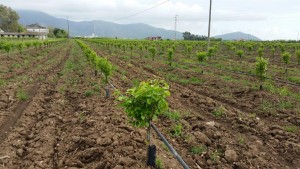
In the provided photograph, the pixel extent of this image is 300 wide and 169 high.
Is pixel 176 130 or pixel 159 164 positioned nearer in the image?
pixel 159 164

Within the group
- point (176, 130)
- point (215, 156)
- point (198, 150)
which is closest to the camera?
point (215, 156)

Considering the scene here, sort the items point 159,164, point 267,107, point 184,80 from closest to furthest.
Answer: point 159,164
point 267,107
point 184,80

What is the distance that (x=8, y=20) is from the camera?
11625 cm

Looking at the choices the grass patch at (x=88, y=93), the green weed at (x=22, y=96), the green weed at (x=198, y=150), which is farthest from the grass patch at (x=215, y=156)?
the green weed at (x=22, y=96)

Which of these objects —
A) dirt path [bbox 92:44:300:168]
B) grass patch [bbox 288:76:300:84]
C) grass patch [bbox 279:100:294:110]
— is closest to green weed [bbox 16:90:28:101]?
dirt path [bbox 92:44:300:168]

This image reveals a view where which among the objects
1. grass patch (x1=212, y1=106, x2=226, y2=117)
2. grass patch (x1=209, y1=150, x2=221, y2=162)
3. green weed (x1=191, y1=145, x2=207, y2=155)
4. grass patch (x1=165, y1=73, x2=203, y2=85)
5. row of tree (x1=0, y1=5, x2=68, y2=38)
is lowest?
grass patch (x1=209, y1=150, x2=221, y2=162)

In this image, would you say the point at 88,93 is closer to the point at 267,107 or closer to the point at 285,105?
the point at 267,107

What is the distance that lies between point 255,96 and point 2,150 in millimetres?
9566

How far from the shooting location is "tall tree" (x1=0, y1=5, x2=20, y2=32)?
Answer: 114m

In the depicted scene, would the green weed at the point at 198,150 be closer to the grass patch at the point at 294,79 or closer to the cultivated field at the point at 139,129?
the cultivated field at the point at 139,129

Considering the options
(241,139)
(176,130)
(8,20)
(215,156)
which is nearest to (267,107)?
(241,139)

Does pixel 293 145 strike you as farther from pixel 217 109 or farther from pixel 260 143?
pixel 217 109

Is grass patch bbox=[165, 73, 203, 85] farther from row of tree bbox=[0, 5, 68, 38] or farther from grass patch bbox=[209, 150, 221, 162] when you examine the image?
row of tree bbox=[0, 5, 68, 38]

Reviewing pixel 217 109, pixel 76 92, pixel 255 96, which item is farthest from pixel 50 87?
pixel 255 96
